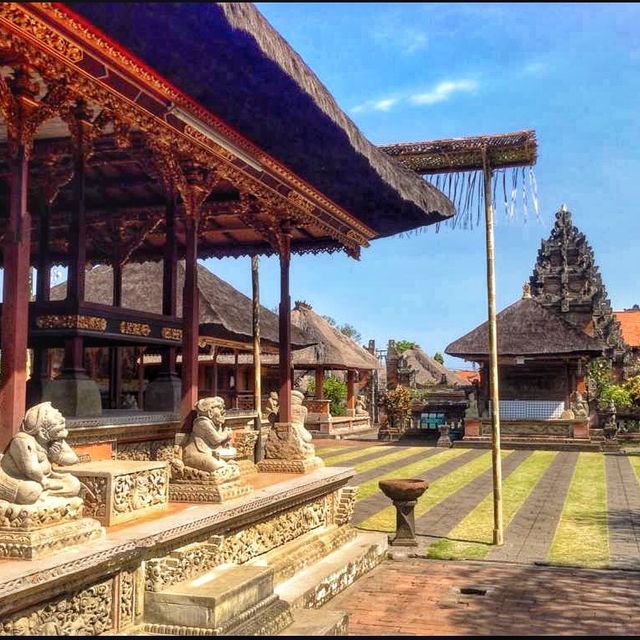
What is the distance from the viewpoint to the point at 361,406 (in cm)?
4444

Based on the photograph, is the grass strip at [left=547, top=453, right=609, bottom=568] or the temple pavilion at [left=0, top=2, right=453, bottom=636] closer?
the temple pavilion at [left=0, top=2, right=453, bottom=636]

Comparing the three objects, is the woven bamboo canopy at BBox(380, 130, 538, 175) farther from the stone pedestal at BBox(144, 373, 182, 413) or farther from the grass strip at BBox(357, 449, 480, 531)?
the grass strip at BBox(357, 449, 480, 531)

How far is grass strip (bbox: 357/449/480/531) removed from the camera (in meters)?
12.3

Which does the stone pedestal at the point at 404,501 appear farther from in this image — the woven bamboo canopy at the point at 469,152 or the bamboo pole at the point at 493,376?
the woven bamboo canopy at the point at 469,152

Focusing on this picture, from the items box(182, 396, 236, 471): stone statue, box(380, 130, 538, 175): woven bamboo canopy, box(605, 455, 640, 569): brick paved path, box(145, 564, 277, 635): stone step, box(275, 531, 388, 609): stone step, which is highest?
box(380, 130, 538, 175): woven bamboo canopy

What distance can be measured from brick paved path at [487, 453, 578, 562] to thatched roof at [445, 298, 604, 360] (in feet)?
39.2

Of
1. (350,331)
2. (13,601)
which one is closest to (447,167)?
(13,601)

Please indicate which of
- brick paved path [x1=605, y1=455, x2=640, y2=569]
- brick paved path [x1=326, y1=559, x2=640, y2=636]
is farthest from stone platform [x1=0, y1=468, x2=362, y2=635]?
brick paved path [x1=605, y1=455, x2=640, y2=569]

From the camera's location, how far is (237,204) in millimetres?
10383

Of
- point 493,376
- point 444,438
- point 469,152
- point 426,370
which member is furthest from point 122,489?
point 426,370

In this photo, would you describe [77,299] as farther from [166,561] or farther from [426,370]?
[426,370]

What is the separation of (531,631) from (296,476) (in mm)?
3529

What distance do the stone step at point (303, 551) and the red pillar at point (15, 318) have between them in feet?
9.43

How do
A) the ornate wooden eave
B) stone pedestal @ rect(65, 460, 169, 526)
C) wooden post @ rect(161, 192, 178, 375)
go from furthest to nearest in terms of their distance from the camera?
wooden post @ rect(161, 192, 178, 375) < stone pedestal @ rect(65, 460, 169, 526) < the ornate wooden eave
